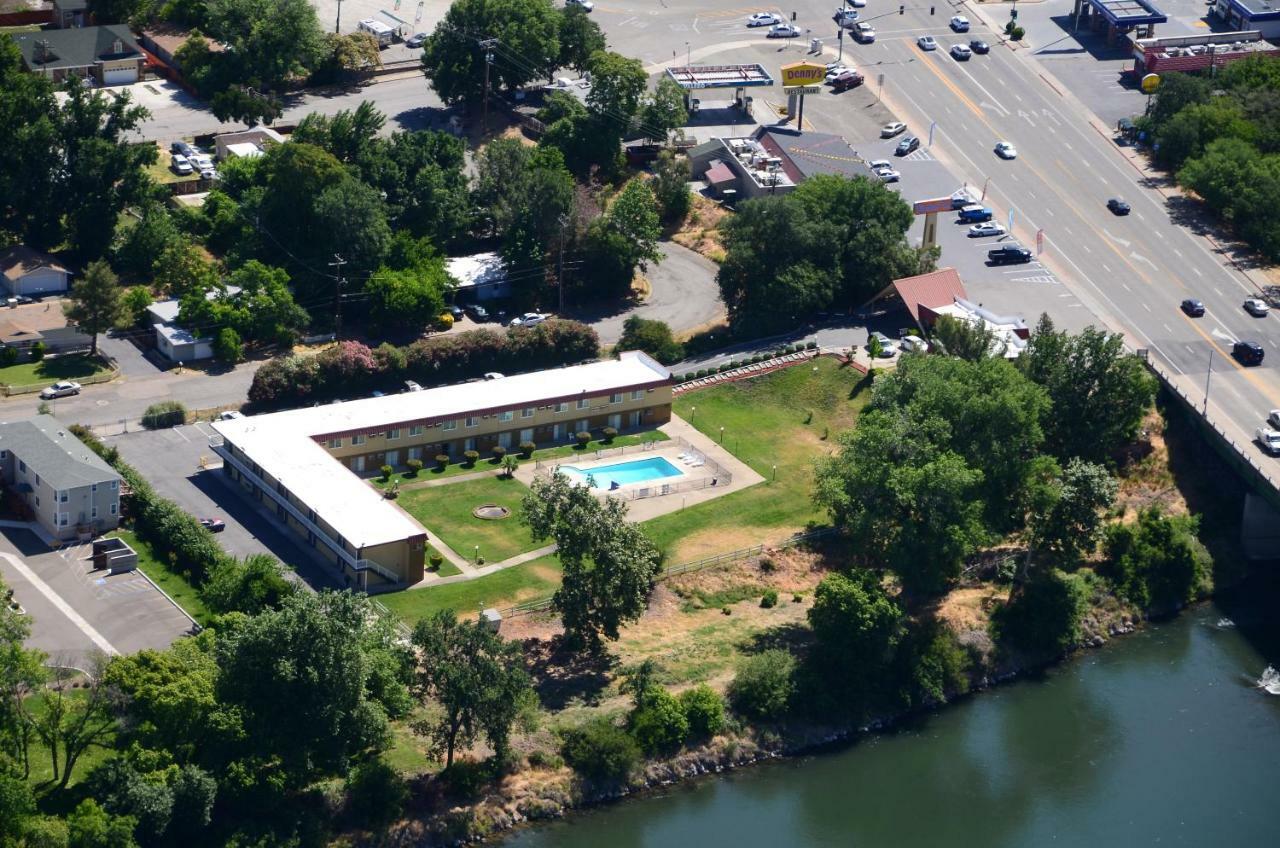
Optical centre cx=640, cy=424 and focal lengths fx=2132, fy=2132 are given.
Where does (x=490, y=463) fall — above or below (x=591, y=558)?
below

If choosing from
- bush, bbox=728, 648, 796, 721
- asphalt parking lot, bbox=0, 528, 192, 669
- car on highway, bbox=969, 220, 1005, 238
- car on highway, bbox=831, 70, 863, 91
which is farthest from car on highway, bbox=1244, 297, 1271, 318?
asphalt parking lot, bbox=0, 528, 192, 669

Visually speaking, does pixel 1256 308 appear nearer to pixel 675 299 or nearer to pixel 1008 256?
pixel 1008 256

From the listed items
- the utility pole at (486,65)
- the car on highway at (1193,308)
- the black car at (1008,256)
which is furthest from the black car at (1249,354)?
the utility pole at (486,65)

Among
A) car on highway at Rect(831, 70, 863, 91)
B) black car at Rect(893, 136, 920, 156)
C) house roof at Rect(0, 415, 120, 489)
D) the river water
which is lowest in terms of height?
the river water

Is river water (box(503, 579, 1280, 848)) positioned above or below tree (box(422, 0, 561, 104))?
below

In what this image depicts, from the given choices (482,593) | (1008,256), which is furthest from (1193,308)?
(482,593)

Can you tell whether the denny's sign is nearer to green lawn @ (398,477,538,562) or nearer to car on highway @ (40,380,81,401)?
green lawn @ (398,477,538,562)
